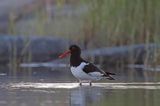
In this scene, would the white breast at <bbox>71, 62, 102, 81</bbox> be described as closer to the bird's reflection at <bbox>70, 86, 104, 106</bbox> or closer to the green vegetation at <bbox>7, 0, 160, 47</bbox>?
the bird's reflection at <bbox>70, 86, 104, 106</bbox>

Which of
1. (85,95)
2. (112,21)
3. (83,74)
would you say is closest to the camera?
(85,95)

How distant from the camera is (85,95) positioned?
34.1 ft

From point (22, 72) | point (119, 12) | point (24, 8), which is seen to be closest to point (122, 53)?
point (119, 12)

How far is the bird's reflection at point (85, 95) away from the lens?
959cm

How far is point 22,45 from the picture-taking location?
1738 centimetres

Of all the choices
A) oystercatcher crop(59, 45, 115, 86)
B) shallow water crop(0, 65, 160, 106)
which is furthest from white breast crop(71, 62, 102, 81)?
shallow water crop(0, 65, 160, 106)

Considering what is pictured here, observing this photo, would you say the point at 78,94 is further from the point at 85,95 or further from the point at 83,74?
the point at 83,74

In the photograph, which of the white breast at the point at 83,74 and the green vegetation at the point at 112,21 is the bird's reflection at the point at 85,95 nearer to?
the white breast at the point at 83,74

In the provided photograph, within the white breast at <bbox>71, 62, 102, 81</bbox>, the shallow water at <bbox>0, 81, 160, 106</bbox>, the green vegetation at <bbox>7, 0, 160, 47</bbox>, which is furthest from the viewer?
the green vegetation at <bbox>7, 0, 160, 47</bbox>

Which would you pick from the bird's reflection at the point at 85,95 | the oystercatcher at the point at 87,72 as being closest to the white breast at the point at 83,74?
the oystercatcher at the point at 87,72

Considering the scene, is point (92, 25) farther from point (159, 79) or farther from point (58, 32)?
point (159, 79)

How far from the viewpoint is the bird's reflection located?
9.59m

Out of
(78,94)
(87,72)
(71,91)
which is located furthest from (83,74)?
(78,94)

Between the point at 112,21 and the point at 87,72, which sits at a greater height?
the point at 112,21
